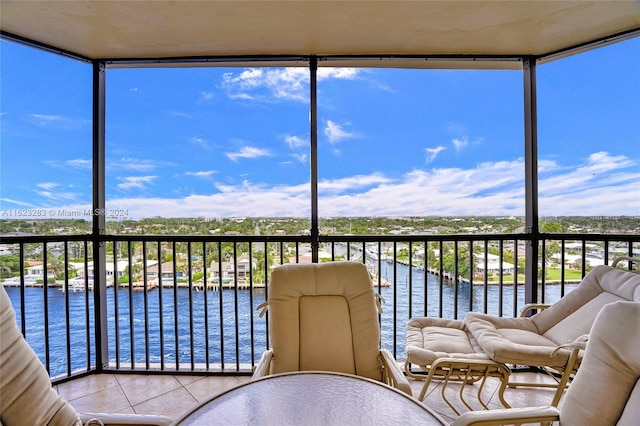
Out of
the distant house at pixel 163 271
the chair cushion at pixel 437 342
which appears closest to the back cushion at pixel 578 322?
the chair cushion at pixel 437 342

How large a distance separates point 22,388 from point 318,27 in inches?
96.4

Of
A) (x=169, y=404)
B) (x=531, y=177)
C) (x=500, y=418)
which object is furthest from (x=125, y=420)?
(x=531, y=177)

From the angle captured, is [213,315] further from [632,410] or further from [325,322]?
[632,410]

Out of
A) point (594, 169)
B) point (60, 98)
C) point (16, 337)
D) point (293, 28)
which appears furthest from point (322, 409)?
point (60, 98)

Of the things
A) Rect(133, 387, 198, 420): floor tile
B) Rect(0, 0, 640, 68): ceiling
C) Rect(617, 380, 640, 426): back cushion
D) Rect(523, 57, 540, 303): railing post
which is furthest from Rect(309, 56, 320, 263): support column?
Rect(617, 380, 640, 426): back cushion

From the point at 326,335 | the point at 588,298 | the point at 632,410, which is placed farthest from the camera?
the point at 588,298

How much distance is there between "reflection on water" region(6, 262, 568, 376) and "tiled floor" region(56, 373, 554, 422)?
7.1 inches

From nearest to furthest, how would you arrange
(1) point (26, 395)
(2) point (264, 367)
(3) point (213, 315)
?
1. (1) point (26, 395)
2. (2) point (264, 367)
3. (3) point (213, 315)

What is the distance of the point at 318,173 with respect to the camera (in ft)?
8.70

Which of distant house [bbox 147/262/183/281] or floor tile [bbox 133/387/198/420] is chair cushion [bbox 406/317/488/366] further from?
distant house [bbox 147/262/183/281]

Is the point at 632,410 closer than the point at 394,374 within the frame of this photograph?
Yes

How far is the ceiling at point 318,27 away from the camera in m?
2.02

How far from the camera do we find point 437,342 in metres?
1.92

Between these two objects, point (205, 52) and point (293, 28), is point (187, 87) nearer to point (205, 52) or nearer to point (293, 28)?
point (205, 52)
